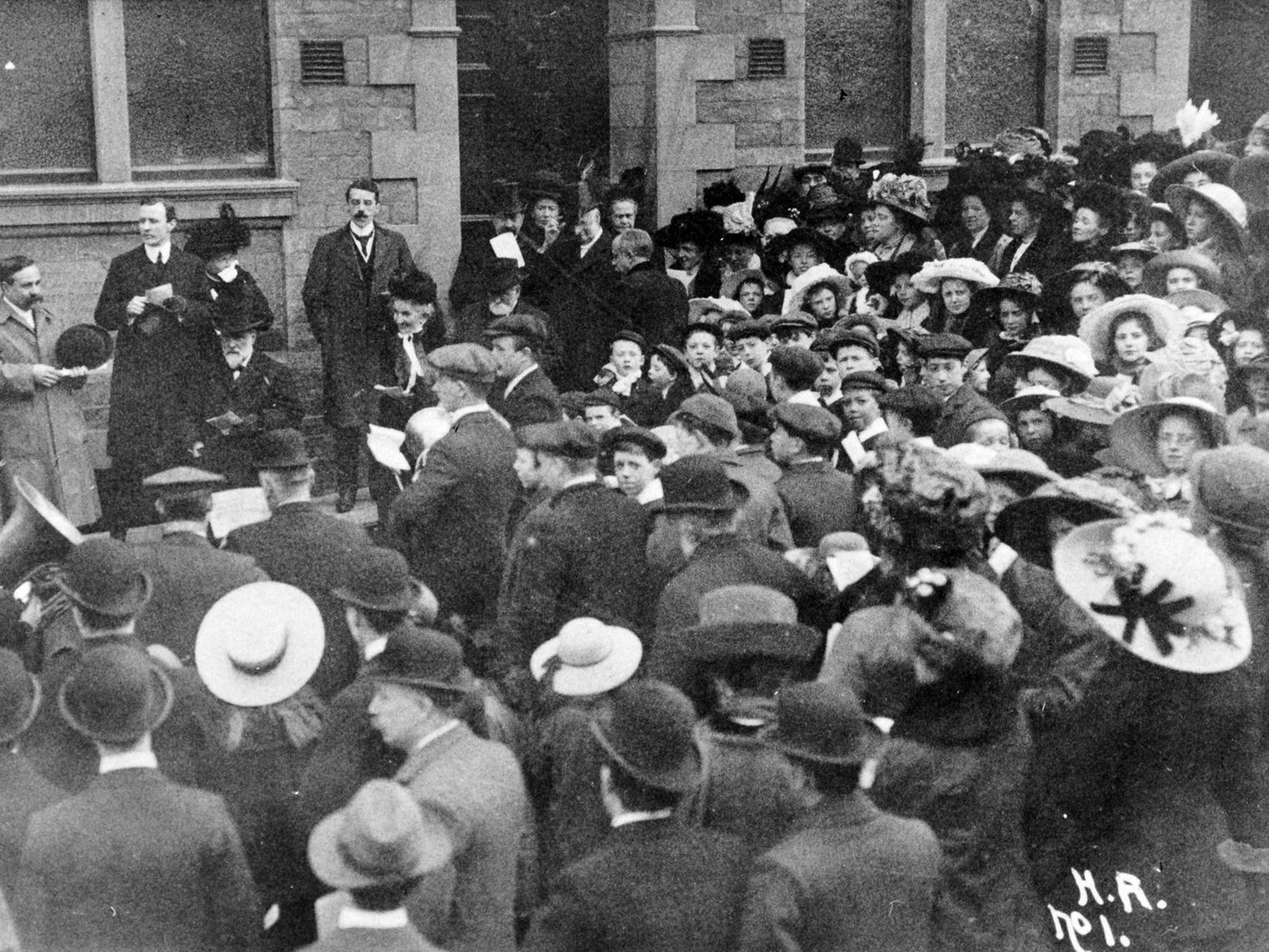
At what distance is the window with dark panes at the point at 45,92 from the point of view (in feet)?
39.3

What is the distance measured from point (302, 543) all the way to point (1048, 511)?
250 centimetres

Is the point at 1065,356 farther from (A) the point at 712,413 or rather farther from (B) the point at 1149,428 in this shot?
(A) the point at 712,413

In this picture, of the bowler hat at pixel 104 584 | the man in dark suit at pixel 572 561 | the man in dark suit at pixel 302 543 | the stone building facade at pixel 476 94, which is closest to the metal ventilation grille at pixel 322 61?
the stone building facade at pixel 476 94

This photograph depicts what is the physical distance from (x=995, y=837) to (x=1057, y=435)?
3.50 metres

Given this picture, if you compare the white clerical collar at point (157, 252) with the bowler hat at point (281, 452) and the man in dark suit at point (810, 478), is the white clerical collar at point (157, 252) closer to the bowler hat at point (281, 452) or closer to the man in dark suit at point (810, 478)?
the bowler hat at point (281, 452)

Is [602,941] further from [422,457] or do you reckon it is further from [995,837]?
[422,457]

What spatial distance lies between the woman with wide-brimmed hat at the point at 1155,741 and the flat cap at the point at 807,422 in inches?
80.2

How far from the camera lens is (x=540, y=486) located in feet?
22.9

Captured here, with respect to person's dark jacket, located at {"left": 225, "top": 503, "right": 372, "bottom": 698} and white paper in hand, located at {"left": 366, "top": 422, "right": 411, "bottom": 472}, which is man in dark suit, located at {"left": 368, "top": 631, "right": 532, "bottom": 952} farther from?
white paper in hand, located at {"left": 366, "top": 422, "right": 411, "bottom": 472}

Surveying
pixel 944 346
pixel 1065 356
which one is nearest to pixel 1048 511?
pixel 1065 356

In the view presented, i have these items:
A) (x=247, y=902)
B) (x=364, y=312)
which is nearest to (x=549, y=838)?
(x=247, y=902)

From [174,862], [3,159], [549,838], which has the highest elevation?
[3,159]

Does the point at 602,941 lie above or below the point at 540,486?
below

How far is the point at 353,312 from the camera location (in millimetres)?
11836
